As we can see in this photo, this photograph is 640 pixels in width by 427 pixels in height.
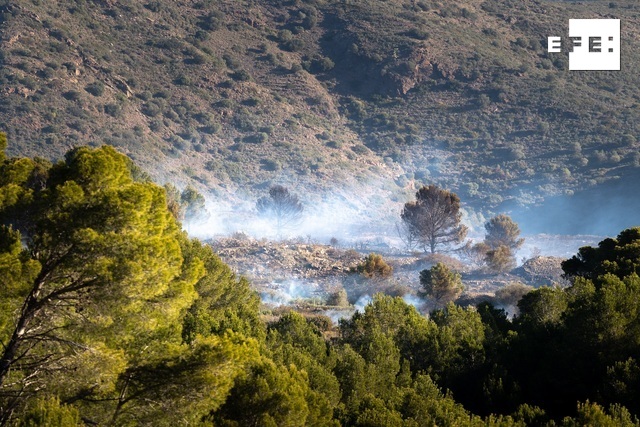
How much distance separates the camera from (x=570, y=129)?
104m

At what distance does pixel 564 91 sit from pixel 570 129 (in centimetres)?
993

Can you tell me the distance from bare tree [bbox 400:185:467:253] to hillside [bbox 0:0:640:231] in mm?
24318

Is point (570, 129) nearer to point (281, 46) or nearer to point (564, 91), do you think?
point (564, 91)

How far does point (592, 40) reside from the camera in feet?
423

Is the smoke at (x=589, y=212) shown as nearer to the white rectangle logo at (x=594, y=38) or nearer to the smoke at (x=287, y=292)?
the white rectangle logo at (x=594, y=38)

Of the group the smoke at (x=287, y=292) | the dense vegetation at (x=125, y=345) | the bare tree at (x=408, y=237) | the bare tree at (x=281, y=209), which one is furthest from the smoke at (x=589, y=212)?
the dense vegetation at (x=125, y=345)

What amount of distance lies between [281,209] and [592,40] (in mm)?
79050

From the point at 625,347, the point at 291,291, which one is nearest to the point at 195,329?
the point at 625,347

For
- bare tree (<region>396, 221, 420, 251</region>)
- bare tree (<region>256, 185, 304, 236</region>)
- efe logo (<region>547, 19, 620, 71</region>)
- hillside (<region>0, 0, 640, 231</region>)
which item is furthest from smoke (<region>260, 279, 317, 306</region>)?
efe logo (<region>547, 19, 620, 71</region>)

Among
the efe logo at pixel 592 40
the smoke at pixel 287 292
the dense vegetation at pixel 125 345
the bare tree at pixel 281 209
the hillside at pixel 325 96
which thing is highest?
the efe logo at pixel 592 40

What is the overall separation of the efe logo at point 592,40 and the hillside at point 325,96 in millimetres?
2746

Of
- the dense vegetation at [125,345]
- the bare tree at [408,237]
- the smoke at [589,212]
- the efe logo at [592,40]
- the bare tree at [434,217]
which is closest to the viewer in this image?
the dense vegetation at [125,345]

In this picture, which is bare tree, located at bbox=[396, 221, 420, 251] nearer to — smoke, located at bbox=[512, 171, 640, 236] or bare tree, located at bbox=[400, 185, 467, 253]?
bare tree, located at bbox=[400, 185, 467, 253]

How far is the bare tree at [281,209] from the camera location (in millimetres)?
79375
